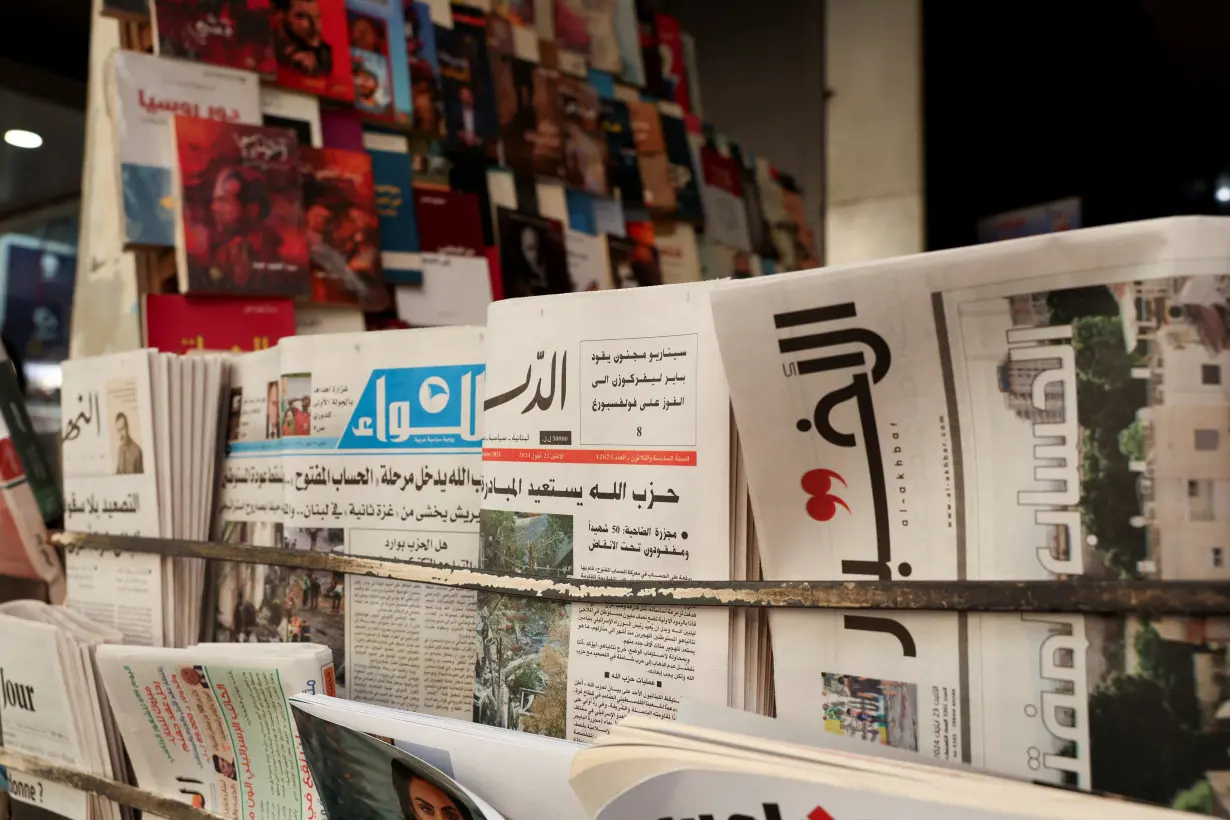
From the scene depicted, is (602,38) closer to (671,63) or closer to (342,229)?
(671,63)

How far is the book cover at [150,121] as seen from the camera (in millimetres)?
1019

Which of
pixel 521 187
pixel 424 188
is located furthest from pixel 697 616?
pixel 521 187

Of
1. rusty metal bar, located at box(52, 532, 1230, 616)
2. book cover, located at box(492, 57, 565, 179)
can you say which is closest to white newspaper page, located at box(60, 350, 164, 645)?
rusty metal bar, located at box(52, 532, 1230, 616)

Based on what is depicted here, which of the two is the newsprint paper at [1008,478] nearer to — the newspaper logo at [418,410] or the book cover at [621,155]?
the newspaper logo at [418,410]

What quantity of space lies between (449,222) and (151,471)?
743 mm

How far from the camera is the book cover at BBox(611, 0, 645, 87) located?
193 centimetres

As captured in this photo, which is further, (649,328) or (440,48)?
(440,48)

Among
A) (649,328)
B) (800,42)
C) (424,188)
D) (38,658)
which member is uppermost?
(800,42)

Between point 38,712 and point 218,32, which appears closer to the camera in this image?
point 38,712

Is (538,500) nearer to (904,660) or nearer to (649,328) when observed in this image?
(649,328)

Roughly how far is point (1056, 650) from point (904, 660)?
2.8 inches

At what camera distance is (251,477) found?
0.77 metres

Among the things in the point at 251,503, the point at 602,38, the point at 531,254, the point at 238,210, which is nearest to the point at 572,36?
the point at 602,38

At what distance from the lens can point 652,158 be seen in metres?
1.90
